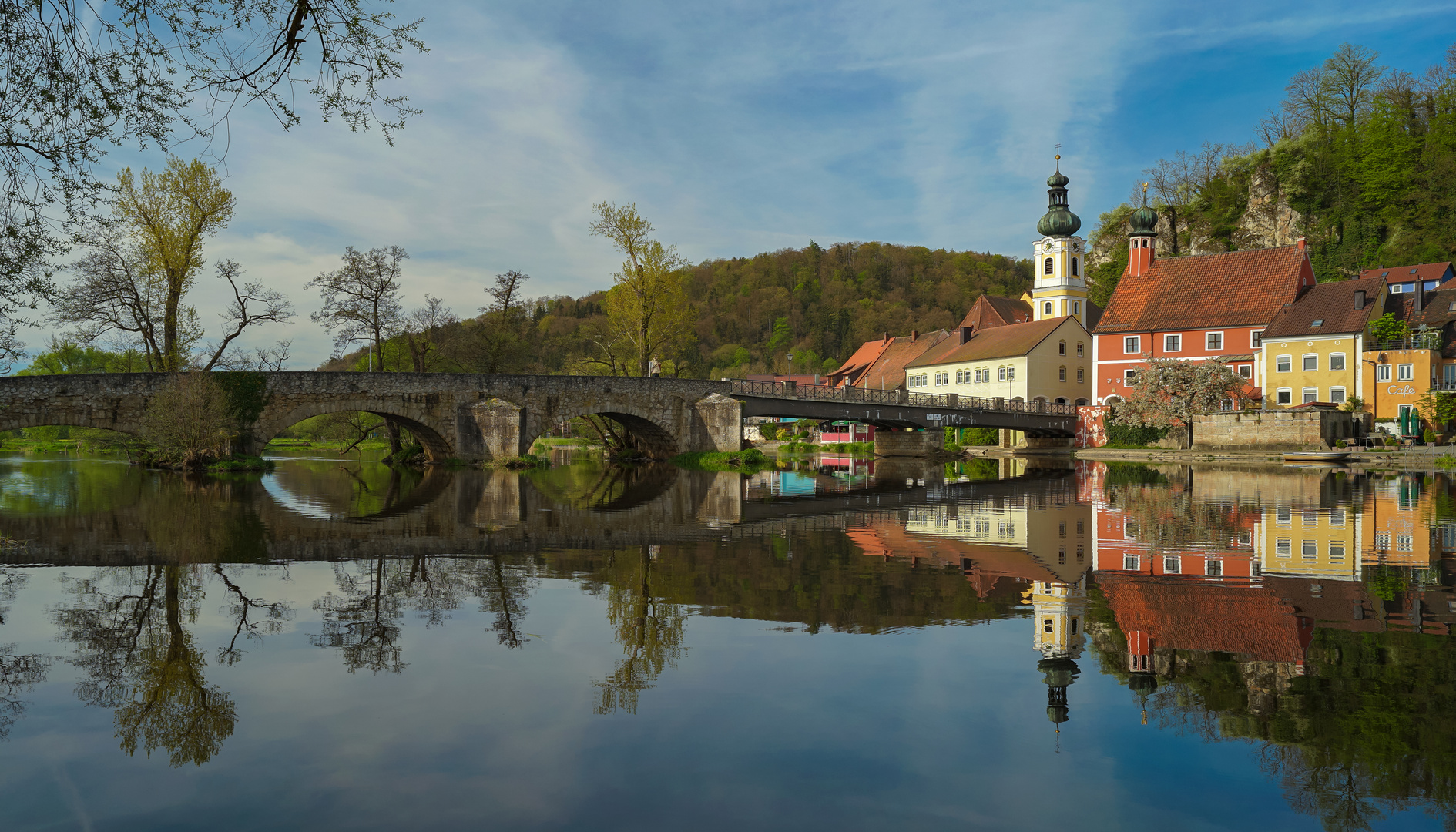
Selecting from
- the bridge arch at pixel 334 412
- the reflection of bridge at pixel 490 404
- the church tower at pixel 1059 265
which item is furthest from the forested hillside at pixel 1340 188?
the bridge arch at pixel 334 412

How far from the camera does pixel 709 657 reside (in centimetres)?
707

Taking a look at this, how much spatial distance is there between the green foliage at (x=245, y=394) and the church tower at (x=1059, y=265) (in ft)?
189

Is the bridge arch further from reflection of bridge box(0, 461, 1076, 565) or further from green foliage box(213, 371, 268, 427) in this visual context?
reflection of bridge box(0, 461, 1076, 565)

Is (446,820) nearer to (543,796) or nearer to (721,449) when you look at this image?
(543,796)

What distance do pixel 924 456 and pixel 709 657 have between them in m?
56.5

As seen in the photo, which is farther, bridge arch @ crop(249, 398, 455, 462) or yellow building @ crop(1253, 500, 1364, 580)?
bridge arch @ crop(249, 398, 455, 462)

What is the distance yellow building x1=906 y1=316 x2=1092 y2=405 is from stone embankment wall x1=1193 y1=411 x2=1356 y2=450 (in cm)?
1200

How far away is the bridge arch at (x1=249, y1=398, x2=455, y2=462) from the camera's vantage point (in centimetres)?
3728

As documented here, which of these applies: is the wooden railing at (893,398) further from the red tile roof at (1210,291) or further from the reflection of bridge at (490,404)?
the red tile roof at (1210,291)

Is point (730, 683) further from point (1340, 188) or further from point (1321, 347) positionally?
point (1340, 188)

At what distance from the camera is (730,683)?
6391mm

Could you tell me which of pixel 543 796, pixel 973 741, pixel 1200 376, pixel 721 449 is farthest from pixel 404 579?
pixel 1200 376

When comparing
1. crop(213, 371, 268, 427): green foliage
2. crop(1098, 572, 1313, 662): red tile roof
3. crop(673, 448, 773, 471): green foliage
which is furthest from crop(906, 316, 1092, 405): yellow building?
crop(1098, 572, 1313, 662): red tile roof

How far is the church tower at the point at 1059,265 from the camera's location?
2931 inches
